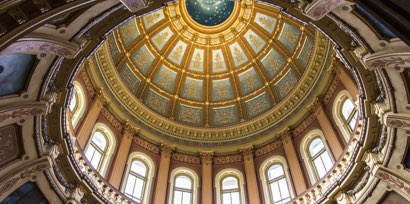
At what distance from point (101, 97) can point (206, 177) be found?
7384 mm

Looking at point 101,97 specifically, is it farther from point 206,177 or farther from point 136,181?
point 206,177

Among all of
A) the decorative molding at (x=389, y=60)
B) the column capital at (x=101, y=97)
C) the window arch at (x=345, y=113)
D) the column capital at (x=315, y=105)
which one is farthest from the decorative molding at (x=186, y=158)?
the decorative molding at (x=389, y=60)

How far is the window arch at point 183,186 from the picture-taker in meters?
20.6

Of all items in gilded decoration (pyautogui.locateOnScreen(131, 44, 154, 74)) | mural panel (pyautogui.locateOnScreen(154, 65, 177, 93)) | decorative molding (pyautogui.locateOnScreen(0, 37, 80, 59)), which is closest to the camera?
decorative molding (pyautogui.locateOnScreen(0, 37, 80, 59))

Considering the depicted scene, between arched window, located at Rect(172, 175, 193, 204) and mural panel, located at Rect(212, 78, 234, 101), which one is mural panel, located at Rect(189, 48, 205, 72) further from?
arched window, located at Rect(172, 175, 193, 204)

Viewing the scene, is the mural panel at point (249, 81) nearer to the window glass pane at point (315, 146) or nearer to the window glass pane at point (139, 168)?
the window glass pane at point (315, 146)

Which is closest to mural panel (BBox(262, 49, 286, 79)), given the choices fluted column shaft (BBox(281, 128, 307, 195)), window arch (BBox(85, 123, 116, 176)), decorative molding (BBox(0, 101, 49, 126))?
fluted column shaft (BBox(281, 128, 307, 195))

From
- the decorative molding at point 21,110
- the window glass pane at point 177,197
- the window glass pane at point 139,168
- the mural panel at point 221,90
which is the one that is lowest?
the decorative molding at point 21,110

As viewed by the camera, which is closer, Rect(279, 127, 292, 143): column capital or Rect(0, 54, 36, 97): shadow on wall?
Rect(0, 54, 36, 97): shadow on wall

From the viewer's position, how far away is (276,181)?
20.9m

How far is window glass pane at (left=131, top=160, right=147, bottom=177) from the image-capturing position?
68.7ft

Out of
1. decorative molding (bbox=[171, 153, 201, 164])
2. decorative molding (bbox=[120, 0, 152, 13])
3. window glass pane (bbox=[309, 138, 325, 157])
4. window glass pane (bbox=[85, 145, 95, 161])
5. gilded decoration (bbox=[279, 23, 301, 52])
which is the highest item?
gilded decoration (bbox=[279, 23, 301, 52])

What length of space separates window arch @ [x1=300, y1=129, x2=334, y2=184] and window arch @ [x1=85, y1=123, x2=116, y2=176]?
1019 cm

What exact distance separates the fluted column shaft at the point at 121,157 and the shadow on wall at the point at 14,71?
25.8 feet
